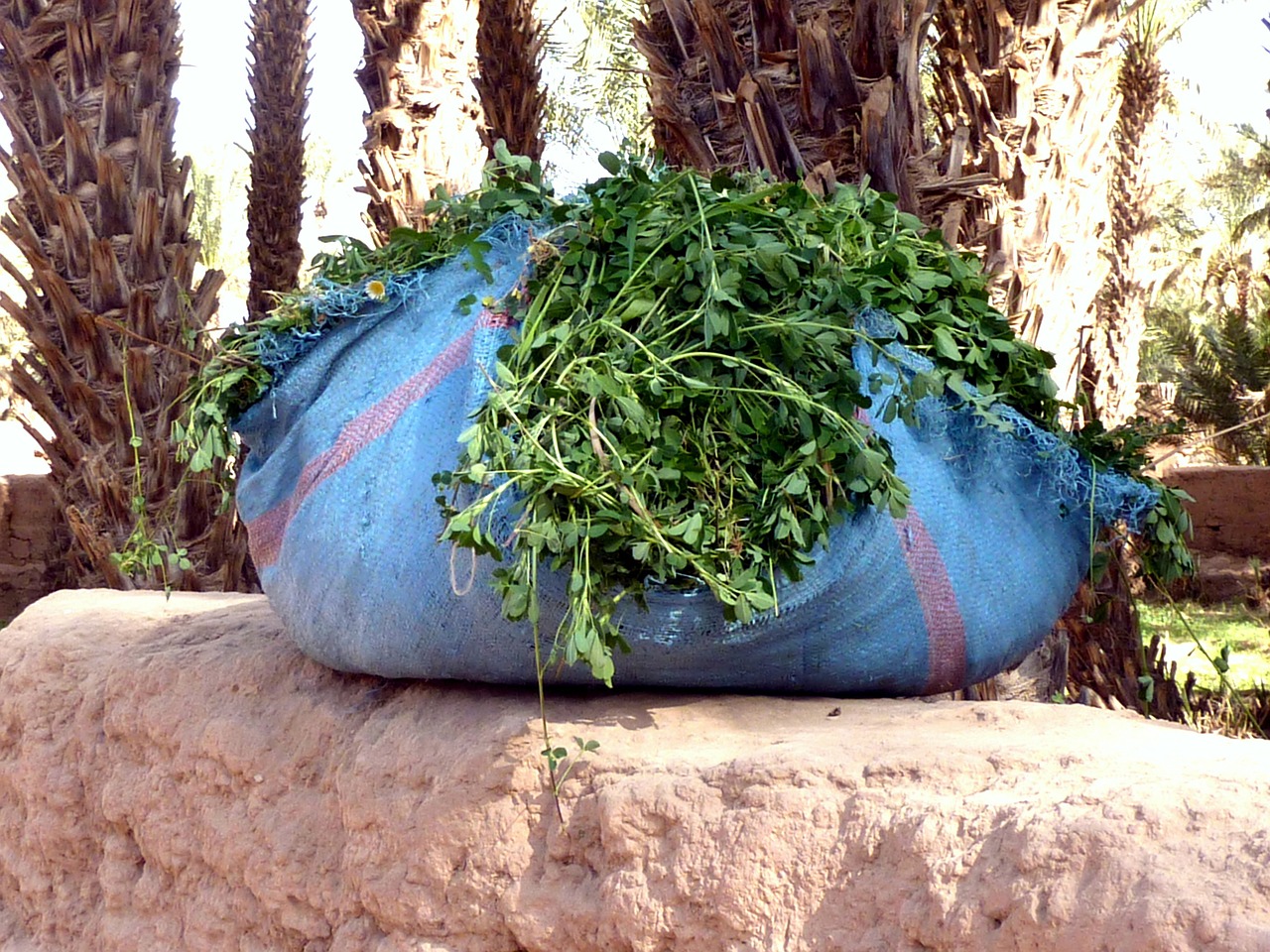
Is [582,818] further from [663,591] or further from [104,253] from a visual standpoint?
[104,253]

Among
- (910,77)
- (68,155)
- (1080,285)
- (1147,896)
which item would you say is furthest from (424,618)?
(68,155)

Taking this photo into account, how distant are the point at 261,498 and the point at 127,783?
68cm

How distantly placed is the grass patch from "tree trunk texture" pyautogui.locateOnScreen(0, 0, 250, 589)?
17.0 ft

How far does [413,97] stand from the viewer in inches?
191

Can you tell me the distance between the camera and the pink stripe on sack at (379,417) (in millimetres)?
1925

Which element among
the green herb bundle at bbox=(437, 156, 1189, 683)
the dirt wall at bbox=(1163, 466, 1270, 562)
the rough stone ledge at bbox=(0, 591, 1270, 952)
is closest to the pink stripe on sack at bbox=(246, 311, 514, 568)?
the green herb bundle at bbox=(437, 156, 1189, 683)

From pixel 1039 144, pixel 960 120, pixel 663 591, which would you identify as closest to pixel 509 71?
pixel 960 120

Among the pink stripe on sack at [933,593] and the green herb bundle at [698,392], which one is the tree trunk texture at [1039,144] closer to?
the green herb bundle at [698,392]

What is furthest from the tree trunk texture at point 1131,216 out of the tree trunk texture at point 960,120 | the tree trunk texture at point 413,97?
the tree trunk texture at point 413,97

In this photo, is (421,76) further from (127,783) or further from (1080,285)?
(127,783)

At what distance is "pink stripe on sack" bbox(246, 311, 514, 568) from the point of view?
1.92 m

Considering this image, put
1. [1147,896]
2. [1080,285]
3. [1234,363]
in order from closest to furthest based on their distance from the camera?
[1147,896]
[1080,285]
[1234,363]

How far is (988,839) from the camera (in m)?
1.41

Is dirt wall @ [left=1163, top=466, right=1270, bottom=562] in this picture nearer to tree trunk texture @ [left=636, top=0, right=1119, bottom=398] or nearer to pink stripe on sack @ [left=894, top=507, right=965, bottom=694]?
tree trunk texture @ [left=636, top=0, right=1119, bottom=398]
